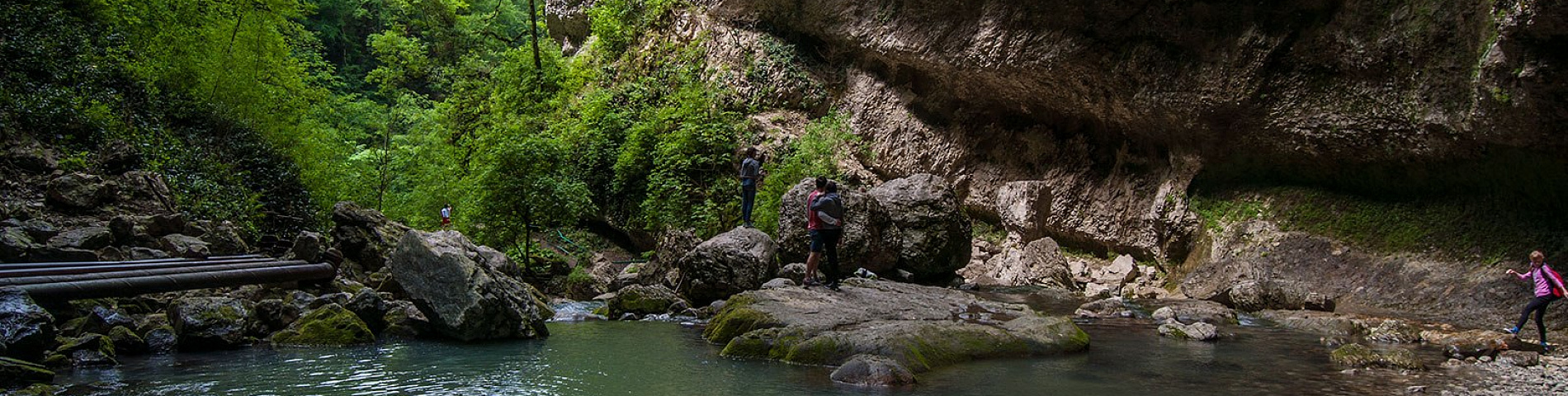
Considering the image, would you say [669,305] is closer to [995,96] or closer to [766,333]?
[766,333]

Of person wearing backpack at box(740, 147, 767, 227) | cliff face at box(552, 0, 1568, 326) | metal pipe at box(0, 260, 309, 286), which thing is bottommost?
metal pipe at box(0, 260, 309, 286)

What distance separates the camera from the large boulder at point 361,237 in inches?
524

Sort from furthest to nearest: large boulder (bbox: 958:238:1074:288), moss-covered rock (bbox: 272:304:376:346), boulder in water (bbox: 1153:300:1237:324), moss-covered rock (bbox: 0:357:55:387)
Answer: large boulder (bbox: 958:238:1074:288) < boulder in water (bbox: 1153:300:1237:324) < moss-covered rock (bbox: 272:304:376:346) < moss-covered rock (bbox: 0:357:55:387)

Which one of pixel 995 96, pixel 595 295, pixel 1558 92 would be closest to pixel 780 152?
pixel 995 96

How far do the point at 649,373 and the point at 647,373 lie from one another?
1 centimetres

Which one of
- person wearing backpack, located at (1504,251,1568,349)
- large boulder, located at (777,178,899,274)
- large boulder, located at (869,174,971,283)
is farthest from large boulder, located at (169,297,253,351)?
person wearing backpack, located at (1504,251,1568,349)

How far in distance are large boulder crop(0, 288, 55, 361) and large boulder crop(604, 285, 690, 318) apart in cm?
639

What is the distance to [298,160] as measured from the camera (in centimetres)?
1986

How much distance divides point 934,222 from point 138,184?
43.0 ft

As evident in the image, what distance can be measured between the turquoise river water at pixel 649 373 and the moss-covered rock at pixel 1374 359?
A: 22 cm

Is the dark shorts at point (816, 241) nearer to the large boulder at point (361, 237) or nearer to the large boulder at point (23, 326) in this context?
the large boulder at point (361, 237)

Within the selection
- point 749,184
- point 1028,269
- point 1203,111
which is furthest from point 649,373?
point 1203,111

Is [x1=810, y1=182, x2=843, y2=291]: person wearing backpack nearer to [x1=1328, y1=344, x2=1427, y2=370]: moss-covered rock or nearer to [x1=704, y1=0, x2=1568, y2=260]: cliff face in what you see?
[x1=1328, y1=344, x2=1427, y2=370]: moss-covered rock

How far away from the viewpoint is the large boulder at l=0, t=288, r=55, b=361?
6.46 meters
